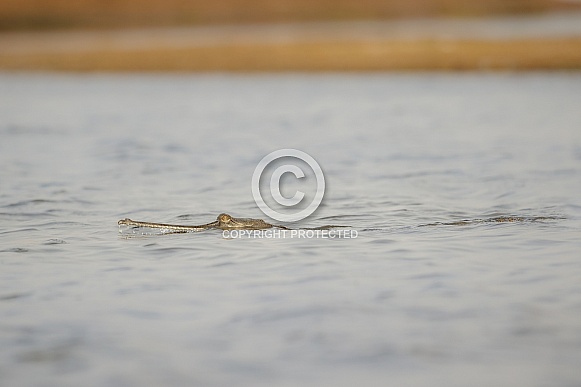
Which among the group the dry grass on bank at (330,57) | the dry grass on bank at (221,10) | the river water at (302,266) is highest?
the dry grass on bank at (221,10)

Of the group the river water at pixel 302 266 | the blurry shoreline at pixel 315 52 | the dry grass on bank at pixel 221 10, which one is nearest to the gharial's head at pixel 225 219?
the river water at pixel 302 266

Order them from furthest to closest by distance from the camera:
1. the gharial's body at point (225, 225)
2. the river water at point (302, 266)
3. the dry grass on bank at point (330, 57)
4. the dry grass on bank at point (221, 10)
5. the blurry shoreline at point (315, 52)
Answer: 1. the dry grass on bank at point (221, 10)
2. the blurry shoreline at point (315, 52)
3. the dry grass on bank at point (330, 57)
4. the gharial's body at point (225, 225)
5. the river water at point (302, 266)

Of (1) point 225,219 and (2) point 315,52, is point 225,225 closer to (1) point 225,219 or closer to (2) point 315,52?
(1) point 225,219

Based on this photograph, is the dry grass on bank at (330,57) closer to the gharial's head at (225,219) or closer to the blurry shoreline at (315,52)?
the blurry shoreline at (315,52)

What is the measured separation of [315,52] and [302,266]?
20767 millimetres

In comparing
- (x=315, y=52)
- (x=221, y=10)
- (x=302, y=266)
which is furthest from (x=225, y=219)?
(x=221, y=10)

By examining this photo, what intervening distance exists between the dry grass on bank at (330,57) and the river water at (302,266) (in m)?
8.75

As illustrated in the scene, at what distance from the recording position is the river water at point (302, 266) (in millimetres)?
5219

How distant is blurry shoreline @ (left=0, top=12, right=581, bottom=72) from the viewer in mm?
25203

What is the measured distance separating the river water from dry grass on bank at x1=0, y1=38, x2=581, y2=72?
875 cm

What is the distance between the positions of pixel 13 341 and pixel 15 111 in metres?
16.1

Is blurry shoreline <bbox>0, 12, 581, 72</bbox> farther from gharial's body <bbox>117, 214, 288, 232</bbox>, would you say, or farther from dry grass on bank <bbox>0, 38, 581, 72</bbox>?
gharial's body <bbox>117, 214, 288, 232</bbox>

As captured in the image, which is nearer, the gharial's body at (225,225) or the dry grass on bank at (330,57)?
the gharial's body at (225,225)

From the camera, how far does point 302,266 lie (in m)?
7.25
